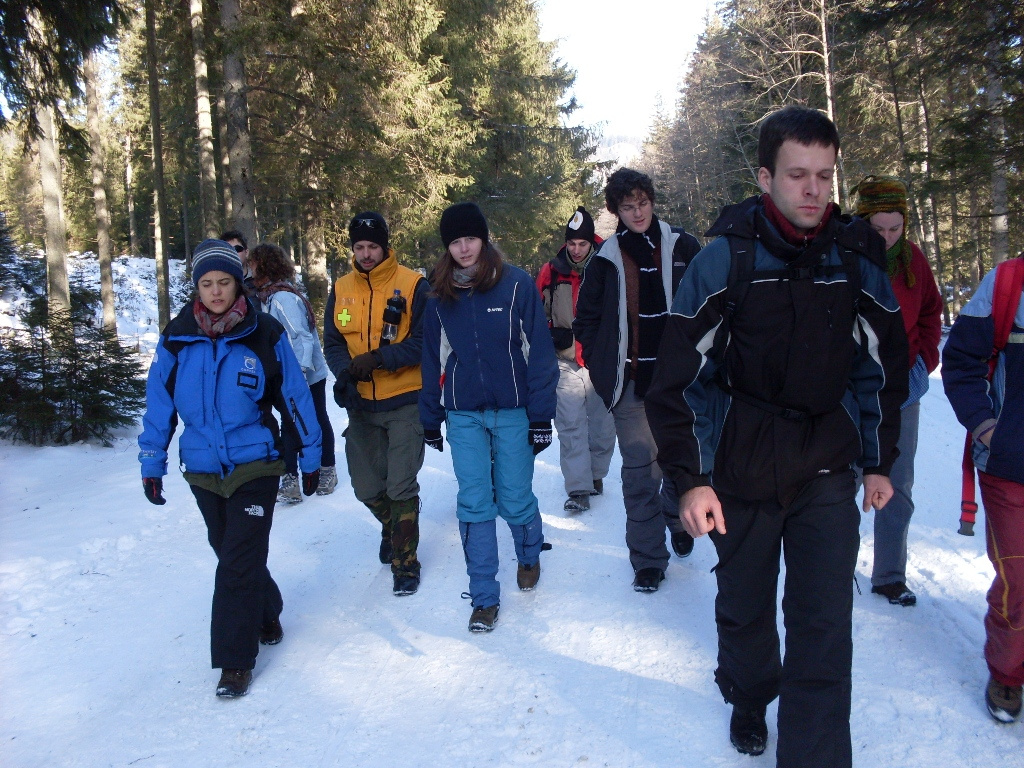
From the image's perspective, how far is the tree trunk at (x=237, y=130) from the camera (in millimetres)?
13016

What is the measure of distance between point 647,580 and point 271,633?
2254 millimetres

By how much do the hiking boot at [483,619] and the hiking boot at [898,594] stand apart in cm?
220

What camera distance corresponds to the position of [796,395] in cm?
250

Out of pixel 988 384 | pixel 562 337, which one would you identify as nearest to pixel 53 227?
pixel 562 337

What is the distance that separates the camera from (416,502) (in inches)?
199

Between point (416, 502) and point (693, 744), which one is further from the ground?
point (416, 502)

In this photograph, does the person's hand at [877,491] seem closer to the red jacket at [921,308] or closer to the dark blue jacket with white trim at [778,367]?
the dark blue jacket with white trim at [778,367]

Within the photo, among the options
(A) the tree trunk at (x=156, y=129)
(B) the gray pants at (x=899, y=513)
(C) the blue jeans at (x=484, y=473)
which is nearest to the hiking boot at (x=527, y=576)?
(C) the blue jeans at (x=484, y=473)

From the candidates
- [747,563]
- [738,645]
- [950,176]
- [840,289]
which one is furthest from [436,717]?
[950,176]

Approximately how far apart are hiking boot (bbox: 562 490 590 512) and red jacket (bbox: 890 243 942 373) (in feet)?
9.94

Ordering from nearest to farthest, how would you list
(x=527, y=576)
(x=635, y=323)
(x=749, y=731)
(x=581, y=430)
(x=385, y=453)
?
1. (x=749, y=731)
2. (x=635, y=323)
3. (x=527, y=576)
4. (x=385, y=453)
5. (x=581, y=430)

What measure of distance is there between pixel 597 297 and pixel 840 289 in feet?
7.20

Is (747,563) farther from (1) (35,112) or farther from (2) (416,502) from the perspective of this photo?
(1) (35,112)

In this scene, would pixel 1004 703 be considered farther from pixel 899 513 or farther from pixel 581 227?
pixel 581 227
